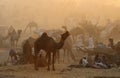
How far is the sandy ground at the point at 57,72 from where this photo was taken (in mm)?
12906

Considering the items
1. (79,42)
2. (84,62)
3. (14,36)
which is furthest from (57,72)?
(14,36)

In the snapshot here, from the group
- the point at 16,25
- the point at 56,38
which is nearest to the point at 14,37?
the point at 16,25

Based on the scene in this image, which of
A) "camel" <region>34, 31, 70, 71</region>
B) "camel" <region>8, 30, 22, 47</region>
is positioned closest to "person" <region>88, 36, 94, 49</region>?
"camel" <region>34, 31, 70, 71</region>

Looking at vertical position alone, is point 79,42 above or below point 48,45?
above

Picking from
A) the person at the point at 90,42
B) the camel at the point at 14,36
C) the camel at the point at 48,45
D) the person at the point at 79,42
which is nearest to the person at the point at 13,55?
the camel at the point at 14,36

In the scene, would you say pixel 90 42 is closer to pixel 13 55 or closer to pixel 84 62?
pixel 84 62

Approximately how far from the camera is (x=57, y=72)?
1331cm

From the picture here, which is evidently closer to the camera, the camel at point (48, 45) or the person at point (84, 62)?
the camel at point (48, 45)

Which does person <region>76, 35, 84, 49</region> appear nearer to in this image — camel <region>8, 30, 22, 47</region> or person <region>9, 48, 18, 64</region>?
camel <region>8, 30, 22, 47</region>

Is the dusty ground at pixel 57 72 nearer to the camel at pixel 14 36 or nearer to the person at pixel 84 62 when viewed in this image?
the person at pixel 84 62

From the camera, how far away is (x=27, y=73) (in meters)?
13.3

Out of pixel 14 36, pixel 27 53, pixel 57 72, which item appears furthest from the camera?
pixel 14 36

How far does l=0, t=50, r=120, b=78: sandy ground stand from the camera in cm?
1291

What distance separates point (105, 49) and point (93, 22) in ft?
3.13
